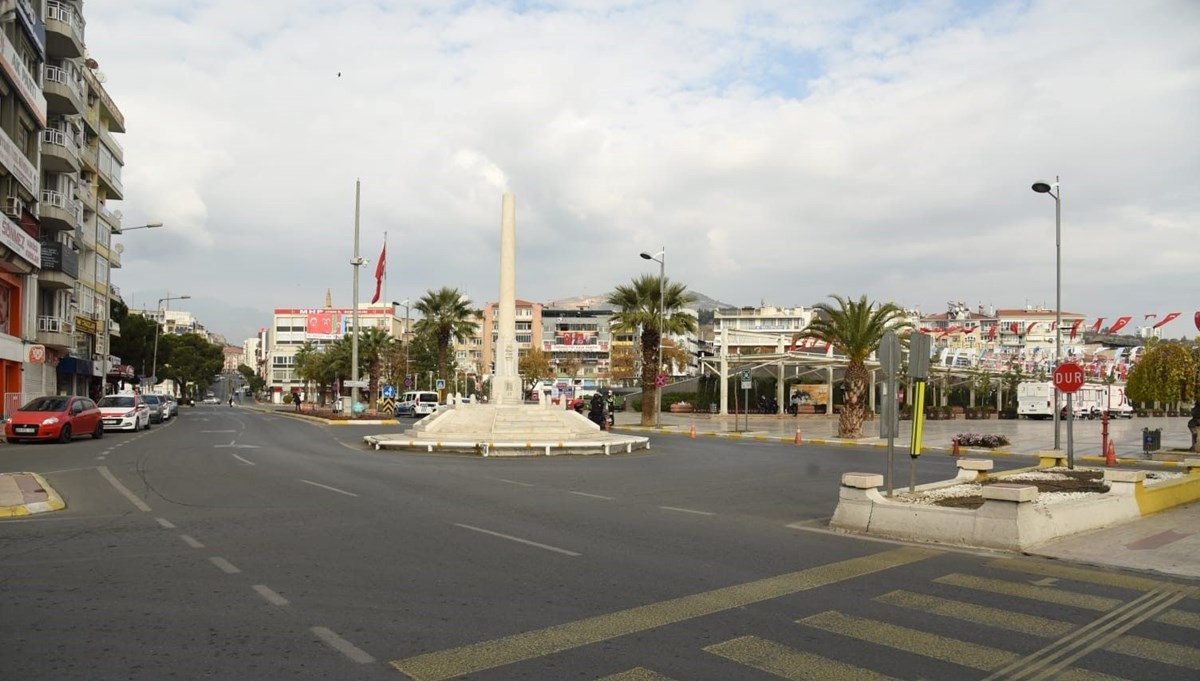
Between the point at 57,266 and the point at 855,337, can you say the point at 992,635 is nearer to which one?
the point at 855,337

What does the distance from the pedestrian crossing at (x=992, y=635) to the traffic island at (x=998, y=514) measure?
179 cm

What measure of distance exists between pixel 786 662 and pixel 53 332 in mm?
48367

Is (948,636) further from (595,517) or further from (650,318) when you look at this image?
(650,318)

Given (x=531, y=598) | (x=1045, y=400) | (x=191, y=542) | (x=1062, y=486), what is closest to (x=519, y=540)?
(x=531, y=598)

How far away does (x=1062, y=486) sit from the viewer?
1521 cm

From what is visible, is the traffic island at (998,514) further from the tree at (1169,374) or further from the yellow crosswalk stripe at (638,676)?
the tree at (1169,374)

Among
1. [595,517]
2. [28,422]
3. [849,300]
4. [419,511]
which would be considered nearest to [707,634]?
[595,517]

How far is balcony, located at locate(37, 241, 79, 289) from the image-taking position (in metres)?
42.4

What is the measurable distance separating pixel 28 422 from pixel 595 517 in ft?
77.1

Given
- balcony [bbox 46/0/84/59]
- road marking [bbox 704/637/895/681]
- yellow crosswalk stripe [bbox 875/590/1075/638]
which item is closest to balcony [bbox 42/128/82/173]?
balcony [bbox 46/0/84/59]

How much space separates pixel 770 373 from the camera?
68.1 metres

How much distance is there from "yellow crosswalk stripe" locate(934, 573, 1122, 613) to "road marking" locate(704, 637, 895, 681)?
3105 mm

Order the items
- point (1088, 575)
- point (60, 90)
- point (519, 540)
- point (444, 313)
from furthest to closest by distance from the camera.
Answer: point (444, 313)
point (60, 90)
point (519, 540)
point (1088, 575)

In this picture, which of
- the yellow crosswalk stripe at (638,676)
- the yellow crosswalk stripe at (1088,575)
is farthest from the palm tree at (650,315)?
the yellow crosswalk stripe at (638,676)
